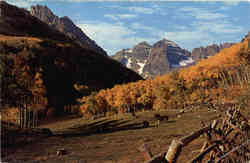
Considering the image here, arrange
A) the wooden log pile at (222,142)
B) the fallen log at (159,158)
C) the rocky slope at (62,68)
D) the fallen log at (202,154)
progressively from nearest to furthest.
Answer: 1. the fallen log at (159,158)
2. the fallen log at (202,154)
3. the wooden log pile at (222,142)
4. the rocky slope at (62,68)

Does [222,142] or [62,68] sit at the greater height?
[62,68]

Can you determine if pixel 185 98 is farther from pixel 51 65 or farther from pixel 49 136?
pixel 51 65

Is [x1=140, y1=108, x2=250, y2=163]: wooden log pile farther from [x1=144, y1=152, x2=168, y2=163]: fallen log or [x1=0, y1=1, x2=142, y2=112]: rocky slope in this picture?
[x1=0, y1=1, x2=142, y2=112]: rocky slope

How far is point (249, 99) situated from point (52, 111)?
113144 mm

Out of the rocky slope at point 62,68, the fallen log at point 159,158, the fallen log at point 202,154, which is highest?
the rocky slope at point 62,68

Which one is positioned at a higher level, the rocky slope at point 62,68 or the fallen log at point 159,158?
the rocky slope at point 62,68

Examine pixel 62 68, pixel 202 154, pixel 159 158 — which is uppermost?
pixel 62 68

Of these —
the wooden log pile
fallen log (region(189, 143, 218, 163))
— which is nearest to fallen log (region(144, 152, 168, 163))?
the wooden log pile

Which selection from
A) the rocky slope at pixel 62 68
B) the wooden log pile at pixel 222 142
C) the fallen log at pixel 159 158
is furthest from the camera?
the rocky slope at pixel 62 68

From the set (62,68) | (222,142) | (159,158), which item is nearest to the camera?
(159,158)

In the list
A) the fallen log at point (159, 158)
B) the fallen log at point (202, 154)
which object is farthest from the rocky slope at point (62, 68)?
the fallen log at point (159, 158)

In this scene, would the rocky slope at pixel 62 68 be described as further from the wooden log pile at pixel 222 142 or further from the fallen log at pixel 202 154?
the fallen log at pixel 202 154

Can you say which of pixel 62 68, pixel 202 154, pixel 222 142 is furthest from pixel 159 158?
pixel 62 68

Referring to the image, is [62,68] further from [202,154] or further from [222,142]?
[202,154]
